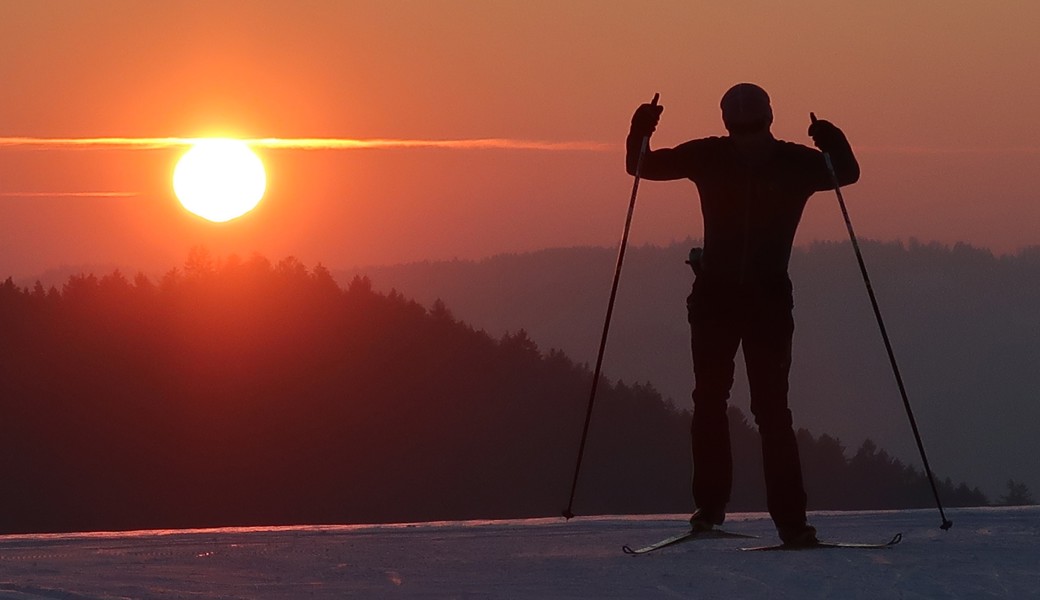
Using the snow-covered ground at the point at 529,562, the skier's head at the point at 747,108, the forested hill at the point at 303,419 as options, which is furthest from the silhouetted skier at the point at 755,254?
the forested hill at the point at 303,419

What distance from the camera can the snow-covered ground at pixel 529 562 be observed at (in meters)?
Result: 6.39

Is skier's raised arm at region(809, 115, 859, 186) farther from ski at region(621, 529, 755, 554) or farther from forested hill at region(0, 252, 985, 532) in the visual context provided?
forested hill at region(0, 252, 985, 532)

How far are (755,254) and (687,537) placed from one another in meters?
1.36

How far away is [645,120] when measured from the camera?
27.9 ft

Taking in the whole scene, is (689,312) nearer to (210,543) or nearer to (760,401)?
(760,401)

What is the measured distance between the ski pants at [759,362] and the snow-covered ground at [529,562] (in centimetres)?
36

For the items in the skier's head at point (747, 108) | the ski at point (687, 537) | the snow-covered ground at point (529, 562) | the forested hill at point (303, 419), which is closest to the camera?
the snow-covered ground at point (529, 562)

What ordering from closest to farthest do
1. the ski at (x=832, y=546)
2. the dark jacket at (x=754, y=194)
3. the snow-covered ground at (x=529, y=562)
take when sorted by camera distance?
the snow-covered ground at (x=529, y=562)
the ski at (x=832, y=546)
the dark jacket at (x=754, y=194)

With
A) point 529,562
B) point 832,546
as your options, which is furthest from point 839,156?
point 529,562

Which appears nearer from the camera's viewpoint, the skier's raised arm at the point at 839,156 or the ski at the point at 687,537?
the ski at the point at 687,537

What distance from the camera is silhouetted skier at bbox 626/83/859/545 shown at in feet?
26.5

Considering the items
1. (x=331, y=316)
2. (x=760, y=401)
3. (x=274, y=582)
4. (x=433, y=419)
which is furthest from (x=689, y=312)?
(x=331, y=316)

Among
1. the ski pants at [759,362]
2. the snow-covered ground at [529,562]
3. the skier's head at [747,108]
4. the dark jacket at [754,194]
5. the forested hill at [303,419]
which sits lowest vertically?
the snow-covered ground at [529,562]

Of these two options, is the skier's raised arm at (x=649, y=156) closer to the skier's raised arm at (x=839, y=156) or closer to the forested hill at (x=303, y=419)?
the skier's raised arm at (x=839, y=156)
